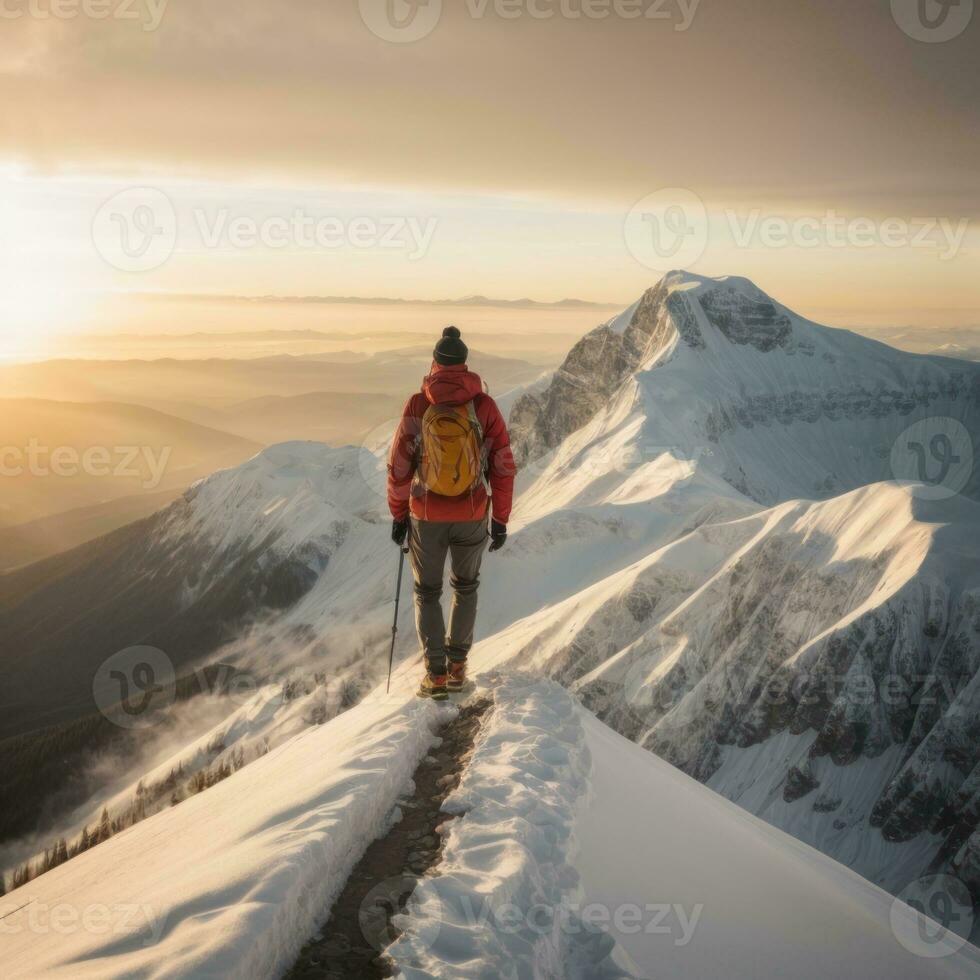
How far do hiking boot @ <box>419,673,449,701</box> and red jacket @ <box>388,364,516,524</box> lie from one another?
258 cm

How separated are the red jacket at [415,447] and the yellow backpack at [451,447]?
5.4 inches

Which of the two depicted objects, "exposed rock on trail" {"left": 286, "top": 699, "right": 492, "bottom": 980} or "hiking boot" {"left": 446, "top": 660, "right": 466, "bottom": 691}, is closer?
"exposed rock on trail" {"left": 286, "top": 699, "right": 492, "bottom": 980}

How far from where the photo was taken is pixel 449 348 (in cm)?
1025

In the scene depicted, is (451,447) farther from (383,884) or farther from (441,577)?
(383,884)

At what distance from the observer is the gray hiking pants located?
415 inches

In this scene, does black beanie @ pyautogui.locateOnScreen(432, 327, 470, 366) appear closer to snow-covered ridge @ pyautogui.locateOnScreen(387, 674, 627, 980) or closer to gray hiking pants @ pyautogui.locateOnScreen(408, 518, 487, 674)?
gray hiking pants @ pyautogui.locateOnScreen(408, 518, 487, 674)

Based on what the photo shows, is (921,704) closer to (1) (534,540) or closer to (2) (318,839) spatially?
(1) (534,540)

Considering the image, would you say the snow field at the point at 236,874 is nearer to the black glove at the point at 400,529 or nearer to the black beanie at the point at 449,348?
the black glove at the point at 400,529

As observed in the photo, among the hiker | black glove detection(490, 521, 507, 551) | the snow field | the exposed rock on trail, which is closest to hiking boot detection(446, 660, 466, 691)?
the hiker

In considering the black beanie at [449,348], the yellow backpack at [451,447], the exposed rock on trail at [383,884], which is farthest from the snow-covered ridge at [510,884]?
the black beanie at [449,348]

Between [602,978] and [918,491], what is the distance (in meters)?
83.1

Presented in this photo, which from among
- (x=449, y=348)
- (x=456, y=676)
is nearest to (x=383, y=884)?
(x=456, y=676)

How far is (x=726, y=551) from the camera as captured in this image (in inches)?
3469

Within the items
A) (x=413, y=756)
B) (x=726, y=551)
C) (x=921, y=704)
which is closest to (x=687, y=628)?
(x=726, y=551)
